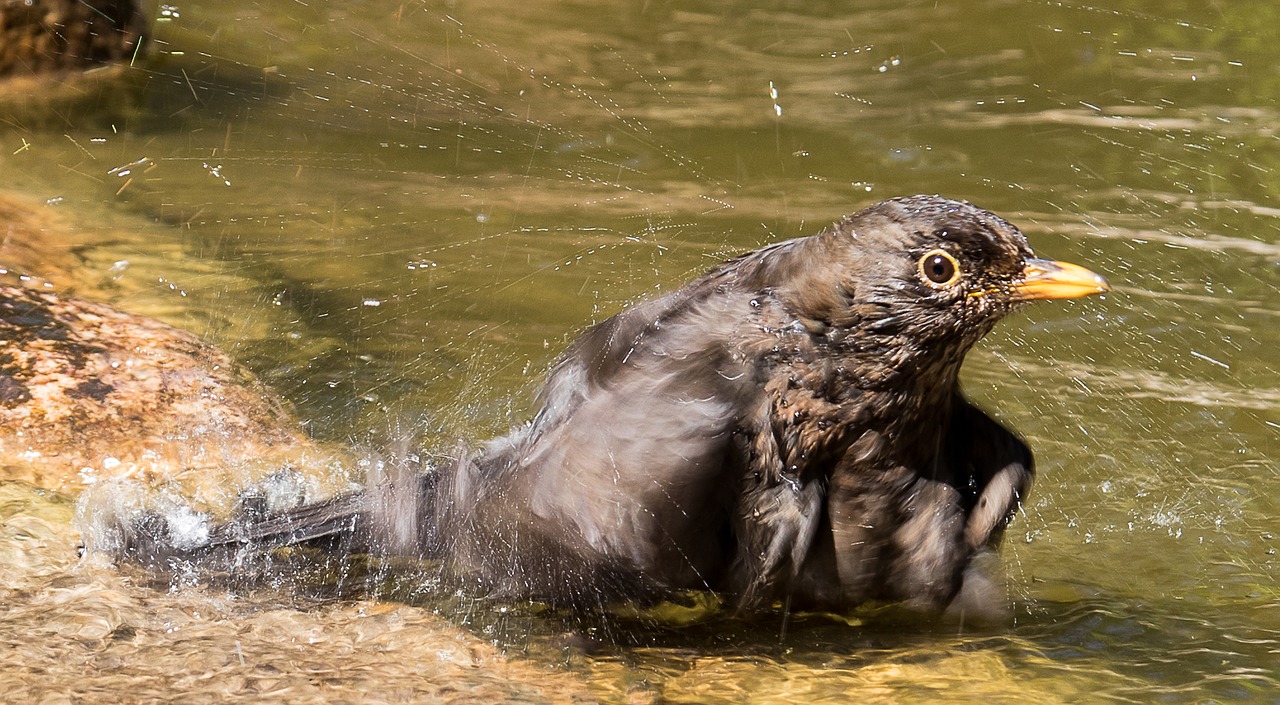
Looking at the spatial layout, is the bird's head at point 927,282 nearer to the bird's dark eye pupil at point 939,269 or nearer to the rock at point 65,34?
the bird's dark eye pupil at point 939,269

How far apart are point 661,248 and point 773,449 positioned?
2.79 m

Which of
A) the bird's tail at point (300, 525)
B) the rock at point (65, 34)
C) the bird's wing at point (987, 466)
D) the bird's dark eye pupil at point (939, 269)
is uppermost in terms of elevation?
the bird's dark eye pupil at point (939, 269)

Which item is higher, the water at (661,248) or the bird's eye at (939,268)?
the bird's eye at (939,268)

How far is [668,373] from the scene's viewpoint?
12.2ft

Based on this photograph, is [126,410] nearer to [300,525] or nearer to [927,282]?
[300,525]

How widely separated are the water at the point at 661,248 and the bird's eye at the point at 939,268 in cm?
96

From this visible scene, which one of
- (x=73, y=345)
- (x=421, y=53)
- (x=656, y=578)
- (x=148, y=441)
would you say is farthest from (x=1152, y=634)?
(x=421, y=53)

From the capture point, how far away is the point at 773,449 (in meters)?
3.68

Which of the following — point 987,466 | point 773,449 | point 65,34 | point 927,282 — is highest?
point 927,282

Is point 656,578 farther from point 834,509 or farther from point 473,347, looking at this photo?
point 473,347

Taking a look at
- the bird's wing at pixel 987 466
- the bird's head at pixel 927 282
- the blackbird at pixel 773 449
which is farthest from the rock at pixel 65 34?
the bird's wing at pixel 987 466

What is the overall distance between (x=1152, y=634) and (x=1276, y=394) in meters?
2.02

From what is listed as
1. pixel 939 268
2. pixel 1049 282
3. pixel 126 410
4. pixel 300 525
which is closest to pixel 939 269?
pixel 939 268

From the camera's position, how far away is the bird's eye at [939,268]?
3.62 meters
